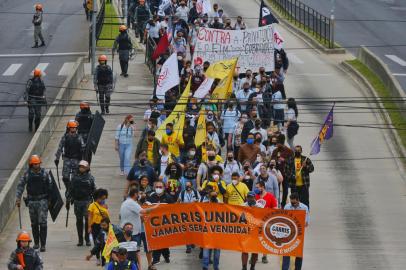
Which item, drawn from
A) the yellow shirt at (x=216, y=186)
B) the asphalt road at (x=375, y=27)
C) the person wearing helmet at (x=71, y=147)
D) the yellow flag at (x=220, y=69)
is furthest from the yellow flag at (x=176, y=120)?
the asphalt road at (x=375, y=27)

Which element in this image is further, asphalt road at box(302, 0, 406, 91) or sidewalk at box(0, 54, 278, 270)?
asphalt road at box(302, 0, 406, 91)

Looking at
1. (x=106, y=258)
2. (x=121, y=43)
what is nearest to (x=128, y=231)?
(x=106, y=258)

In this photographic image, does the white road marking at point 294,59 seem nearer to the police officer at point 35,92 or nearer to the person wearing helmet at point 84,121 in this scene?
the police officer at point 35,92

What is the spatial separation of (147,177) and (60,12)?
114 ft

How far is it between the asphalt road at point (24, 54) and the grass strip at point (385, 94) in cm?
898

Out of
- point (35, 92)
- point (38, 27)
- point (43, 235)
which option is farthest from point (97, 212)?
point (38, 27)

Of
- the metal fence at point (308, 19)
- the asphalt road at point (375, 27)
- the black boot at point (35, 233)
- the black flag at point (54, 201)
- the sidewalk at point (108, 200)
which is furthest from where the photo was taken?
the metal fence at point (308, 19)

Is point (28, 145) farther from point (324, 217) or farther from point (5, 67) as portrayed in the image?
point (5, 67)

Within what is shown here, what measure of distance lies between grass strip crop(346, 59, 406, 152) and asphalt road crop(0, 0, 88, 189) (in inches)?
353

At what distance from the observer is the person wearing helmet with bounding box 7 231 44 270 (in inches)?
929

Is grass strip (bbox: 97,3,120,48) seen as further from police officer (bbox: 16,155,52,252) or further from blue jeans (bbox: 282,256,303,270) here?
blue jeans (bbox: 282,256,303,270)

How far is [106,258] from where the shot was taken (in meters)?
24.4

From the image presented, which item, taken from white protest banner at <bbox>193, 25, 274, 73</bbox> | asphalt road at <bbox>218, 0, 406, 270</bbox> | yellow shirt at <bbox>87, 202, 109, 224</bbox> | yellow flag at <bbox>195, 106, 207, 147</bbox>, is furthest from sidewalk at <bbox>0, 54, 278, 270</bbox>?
white protest banner at <bbox>193, 25, 274, 73</bbox>

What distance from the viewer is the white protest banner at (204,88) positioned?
35125 millimetres
